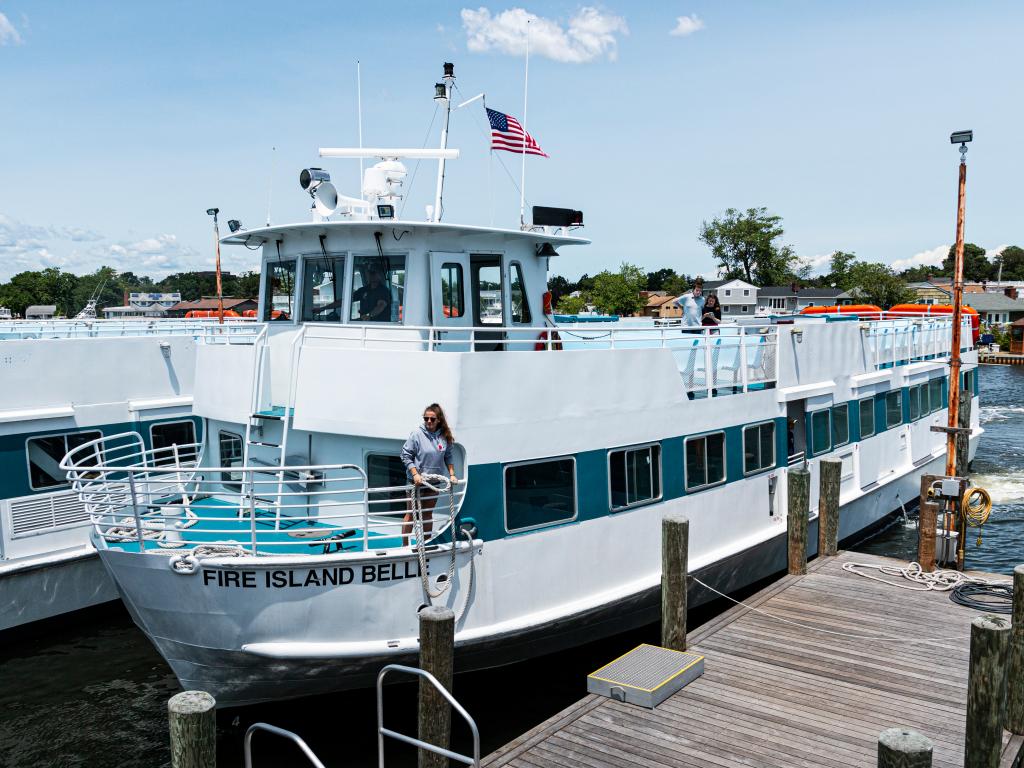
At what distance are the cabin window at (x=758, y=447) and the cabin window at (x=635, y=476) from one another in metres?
2.12

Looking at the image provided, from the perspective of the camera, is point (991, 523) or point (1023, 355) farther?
point (1023, 355)

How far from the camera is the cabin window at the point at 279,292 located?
11.0 m

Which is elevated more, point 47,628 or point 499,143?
point 499,143

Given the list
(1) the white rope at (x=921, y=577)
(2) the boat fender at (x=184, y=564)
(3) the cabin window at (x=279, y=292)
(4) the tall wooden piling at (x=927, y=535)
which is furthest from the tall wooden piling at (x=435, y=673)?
(4) the tall wooden piling at (x=927, y=535)

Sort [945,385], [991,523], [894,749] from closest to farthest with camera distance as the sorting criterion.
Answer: [894,749] < [991,523] < [945,385]

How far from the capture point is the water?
9328mm

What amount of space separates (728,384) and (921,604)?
11.8ft

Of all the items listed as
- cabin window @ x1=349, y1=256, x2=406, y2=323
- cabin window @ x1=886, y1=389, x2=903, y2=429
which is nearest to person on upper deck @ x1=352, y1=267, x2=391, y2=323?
cabin window @ x1=349, y1=256, x2=406, y2=323

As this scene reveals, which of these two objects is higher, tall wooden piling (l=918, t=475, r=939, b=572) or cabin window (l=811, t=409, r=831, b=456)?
cabin window (l=811, t=409, r=831, b=456)

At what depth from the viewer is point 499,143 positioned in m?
12.0

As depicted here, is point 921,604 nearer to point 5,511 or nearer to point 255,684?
point 255,684

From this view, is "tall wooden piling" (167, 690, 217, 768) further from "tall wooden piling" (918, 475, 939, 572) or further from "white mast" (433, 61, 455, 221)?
"tall wooden piling" (918, 475, 939, 572)

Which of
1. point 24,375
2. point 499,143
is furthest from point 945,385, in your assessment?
point 24,375

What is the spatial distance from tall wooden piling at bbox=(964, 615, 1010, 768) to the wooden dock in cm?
38
